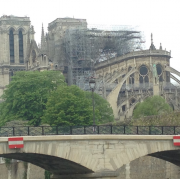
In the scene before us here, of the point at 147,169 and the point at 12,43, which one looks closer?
the point at 147,169

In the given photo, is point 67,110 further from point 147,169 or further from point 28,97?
point 147,169

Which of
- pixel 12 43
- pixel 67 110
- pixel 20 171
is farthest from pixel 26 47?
pixel 20 171

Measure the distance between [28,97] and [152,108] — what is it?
53.8 feet

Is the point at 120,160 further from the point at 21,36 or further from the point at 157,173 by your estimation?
the point at 21,36

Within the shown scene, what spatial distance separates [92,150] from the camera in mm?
38656

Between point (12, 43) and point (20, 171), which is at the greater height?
point (12, 43)

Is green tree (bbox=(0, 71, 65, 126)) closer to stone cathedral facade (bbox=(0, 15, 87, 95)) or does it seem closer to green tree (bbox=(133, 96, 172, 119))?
green tree (bbox=(133, 96, 172, 119))

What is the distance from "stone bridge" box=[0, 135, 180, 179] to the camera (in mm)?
37469

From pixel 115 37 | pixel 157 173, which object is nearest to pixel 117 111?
pixel 115 37

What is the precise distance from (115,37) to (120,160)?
83.7 m

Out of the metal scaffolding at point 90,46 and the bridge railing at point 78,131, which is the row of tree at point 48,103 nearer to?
the metal scaffolding at point 90,46

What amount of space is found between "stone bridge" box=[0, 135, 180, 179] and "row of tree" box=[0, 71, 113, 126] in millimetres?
28819

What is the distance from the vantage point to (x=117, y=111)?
107 m

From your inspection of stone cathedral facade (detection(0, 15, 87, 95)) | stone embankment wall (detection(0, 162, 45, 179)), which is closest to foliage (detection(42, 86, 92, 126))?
stone embankment wall (detection(0, 162, 45, 179))
